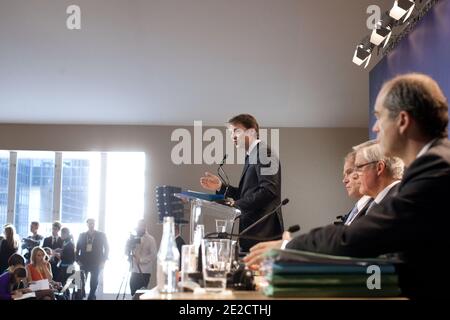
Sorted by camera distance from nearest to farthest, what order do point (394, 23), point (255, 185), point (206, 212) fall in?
1. point (206, 212)
2. point (255, 185)
3. point (394, 23)

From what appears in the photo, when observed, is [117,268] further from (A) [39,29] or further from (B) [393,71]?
(B) [393,71]

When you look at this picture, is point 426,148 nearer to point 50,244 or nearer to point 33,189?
point 50,244

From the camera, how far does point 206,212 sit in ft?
7.28

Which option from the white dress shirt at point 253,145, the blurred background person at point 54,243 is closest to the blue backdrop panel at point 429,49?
the white dress shirt at point 253,145

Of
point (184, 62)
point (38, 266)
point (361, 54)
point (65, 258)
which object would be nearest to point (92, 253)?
point (65, 258)

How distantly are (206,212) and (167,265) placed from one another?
33.2 inches

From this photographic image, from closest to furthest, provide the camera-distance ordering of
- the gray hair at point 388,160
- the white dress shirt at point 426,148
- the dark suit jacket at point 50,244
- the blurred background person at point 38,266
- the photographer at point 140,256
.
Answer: the white dress shirt at point 426,148
the gray hair at point 388,160
the blurred background person at point 38,266
the photographer at point 140,256
the dark suit jacket at point 50,244

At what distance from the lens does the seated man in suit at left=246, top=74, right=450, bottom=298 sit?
3.44 feet

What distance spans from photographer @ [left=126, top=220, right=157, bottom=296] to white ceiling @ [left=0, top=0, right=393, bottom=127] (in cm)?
186

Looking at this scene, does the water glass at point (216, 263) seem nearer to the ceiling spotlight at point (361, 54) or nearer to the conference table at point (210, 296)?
the conference table at point (210, 296)

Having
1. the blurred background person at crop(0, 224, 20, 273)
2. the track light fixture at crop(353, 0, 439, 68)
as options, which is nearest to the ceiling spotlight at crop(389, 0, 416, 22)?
the track light fixture at crop(353, 0, 439, 68)

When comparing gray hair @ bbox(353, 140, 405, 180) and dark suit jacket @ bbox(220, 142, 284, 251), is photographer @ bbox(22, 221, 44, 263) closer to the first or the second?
dark suit jacket @ bbox(220, 142, 284, 251)

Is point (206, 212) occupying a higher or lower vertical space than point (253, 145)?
lower

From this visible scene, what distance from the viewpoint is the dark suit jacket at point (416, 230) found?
105 centimetres
